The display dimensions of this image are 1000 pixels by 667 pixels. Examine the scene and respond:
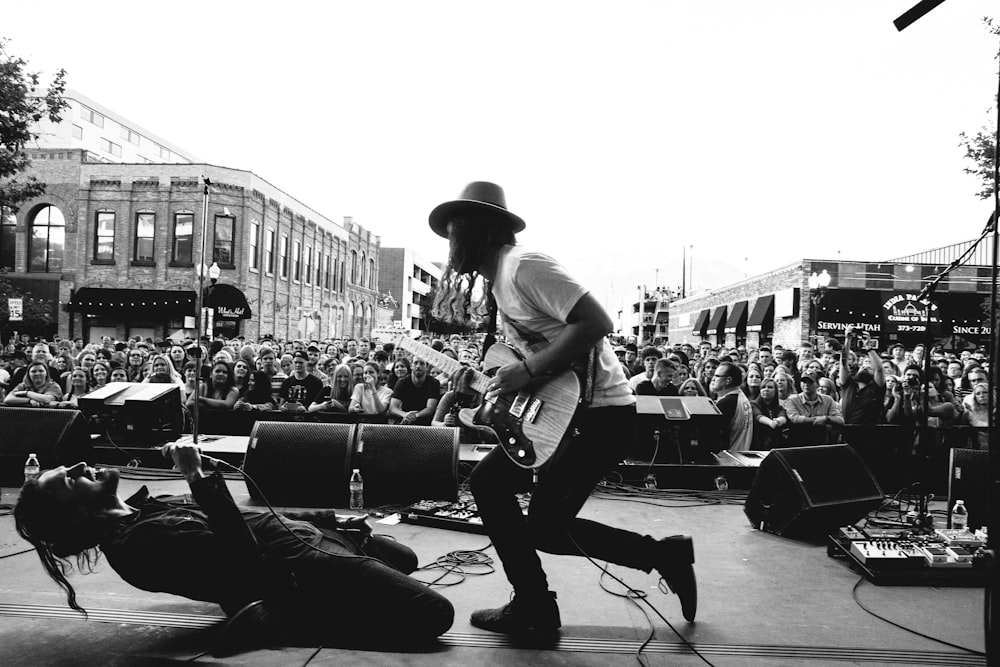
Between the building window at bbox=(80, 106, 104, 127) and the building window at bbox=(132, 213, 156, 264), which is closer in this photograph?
the building window at bbox=(132, 213, 156, 264)

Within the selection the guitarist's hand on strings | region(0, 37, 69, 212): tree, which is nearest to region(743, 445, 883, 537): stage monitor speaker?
the guitarist's hand on strings

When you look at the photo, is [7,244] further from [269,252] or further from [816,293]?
[816,293]

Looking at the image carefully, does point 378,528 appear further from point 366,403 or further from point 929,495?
point 929,495

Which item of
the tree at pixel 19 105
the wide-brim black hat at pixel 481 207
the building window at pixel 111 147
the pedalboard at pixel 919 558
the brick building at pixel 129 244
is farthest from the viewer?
the building window at pixel 111 147

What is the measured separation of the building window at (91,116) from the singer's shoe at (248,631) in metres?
69.4

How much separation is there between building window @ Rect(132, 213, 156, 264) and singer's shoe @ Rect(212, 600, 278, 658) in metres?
32.6

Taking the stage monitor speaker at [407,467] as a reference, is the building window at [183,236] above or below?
above

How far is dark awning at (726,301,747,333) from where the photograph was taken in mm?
32406

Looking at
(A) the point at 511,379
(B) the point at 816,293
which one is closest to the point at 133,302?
(B) the point at 816,293

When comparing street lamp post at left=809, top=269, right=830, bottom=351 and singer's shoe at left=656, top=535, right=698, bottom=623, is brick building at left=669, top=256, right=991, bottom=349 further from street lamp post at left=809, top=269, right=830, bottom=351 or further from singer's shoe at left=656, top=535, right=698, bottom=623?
singer's shoe at left=656, top=535, right=698, bottom=623

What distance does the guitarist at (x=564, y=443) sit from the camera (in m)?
3.17

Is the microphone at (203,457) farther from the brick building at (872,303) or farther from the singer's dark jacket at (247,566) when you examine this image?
the brick building at (872,303)

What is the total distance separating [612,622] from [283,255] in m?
36.6

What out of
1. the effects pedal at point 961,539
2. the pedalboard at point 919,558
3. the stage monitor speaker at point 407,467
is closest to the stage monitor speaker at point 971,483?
the effects pedal at point 961,539
